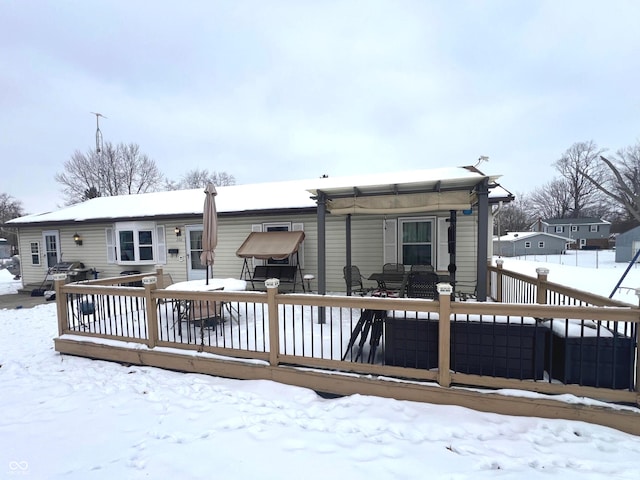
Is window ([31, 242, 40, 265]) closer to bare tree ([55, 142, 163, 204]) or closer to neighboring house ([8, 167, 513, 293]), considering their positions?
neighboring house ([8, 167, 513, 293])

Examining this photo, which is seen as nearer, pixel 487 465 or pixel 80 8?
pixel 487 465

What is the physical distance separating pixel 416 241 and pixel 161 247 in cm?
841

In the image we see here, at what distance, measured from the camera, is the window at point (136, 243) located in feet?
32.4

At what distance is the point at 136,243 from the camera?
1002 cm

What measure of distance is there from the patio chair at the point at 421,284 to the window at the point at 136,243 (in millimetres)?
8380

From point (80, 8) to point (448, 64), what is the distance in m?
13.5

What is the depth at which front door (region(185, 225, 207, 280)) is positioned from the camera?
377 inches

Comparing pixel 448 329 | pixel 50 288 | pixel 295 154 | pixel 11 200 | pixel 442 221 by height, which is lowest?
pixel 50 288

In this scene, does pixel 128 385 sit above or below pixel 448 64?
below

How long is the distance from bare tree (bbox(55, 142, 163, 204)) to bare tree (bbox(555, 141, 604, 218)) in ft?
182

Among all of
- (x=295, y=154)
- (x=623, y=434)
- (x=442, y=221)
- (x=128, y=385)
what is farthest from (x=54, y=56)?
(x=295, y=154)

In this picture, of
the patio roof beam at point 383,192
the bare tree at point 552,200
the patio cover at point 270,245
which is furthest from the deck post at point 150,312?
the bare tree at point 552,200

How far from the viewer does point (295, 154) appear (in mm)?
30359

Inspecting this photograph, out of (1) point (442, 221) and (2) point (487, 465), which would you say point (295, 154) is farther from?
(2) point (487, 465)
